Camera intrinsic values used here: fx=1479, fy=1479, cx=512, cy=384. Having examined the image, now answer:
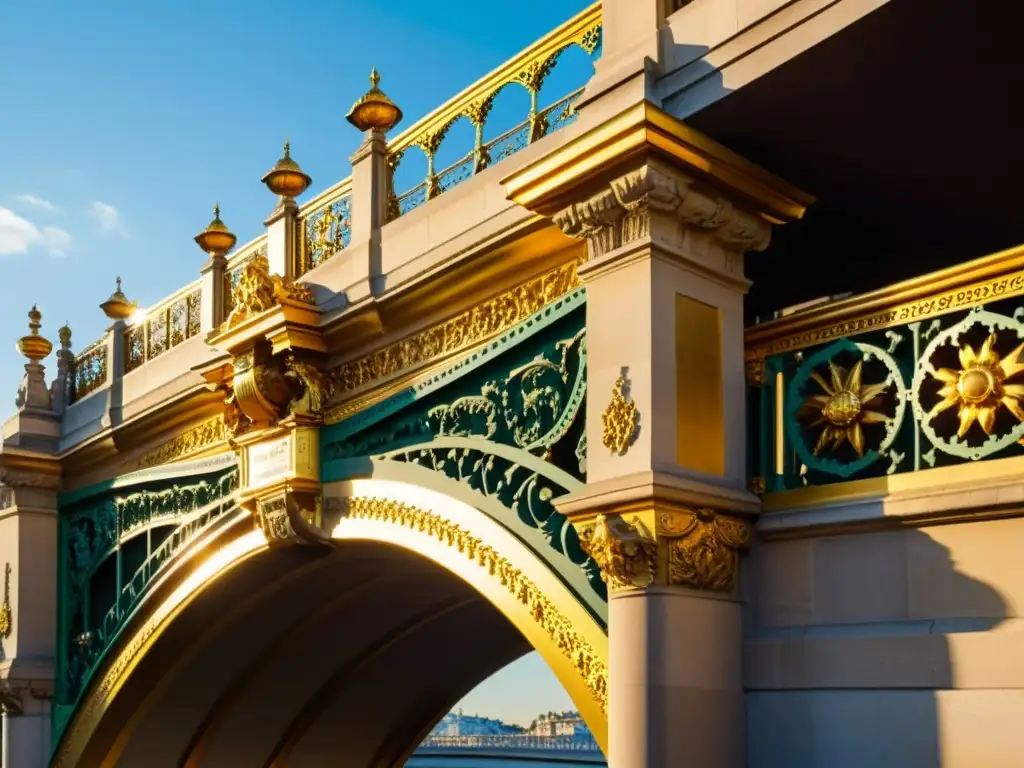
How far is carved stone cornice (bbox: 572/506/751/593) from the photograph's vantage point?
23.3ft

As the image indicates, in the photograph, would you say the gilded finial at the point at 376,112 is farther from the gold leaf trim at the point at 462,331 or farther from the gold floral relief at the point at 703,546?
the gold floral relief at the point at 703,546

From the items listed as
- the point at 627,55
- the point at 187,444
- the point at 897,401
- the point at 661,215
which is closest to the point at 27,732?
the point at 187,444

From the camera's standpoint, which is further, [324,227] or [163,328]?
[163,328]

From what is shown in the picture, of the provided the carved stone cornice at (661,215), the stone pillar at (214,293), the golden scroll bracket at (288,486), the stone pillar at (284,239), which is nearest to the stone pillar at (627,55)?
the carved stone cornice at (661,215)

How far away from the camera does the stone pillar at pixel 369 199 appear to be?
10.8 meters

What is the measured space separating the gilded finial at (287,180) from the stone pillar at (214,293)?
1.47 m

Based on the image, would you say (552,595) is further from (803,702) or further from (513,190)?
(513,190)

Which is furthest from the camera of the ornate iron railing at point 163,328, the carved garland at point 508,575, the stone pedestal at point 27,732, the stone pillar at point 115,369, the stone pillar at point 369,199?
the stone pedestal at point 27,732

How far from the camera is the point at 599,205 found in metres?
7.70

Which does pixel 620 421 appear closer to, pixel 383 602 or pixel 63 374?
pixel 383 602

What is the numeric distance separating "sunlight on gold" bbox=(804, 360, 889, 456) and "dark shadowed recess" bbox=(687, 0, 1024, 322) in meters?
1.24

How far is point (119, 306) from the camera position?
1573 centimetres

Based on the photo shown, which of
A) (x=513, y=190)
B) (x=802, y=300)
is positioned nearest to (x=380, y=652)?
(x=802, y=300)

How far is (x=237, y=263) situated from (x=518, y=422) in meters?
5.37
